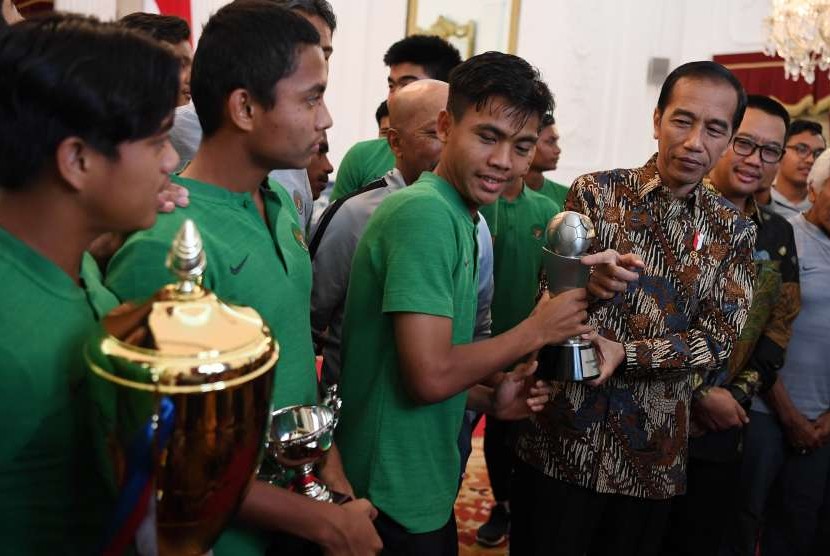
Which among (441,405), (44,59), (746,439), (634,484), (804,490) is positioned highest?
(44,59)

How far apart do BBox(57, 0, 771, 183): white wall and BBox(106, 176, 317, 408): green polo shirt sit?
5502 millimetres

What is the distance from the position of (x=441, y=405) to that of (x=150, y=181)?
860 millimetres

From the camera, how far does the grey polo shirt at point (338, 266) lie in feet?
6.85

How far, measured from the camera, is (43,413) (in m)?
0.83

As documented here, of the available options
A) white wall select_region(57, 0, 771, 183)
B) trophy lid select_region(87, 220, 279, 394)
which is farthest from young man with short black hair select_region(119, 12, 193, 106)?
white wall select_region(57, 0, 771, 183)

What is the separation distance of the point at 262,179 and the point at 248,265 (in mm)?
203

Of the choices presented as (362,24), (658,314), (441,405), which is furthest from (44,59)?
(362,24)

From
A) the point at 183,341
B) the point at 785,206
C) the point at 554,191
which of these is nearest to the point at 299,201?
the point at 183,341

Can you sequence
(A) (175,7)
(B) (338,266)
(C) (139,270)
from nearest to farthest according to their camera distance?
(C) (139,270) → (B) (338,266) → (A) (175,7)

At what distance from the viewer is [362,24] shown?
662 cm

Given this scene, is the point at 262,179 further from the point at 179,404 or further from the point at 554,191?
the point at 554,191

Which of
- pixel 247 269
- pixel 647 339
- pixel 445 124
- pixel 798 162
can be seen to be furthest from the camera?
pixel 798 162

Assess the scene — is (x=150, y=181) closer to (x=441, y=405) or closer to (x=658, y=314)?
(x=441, y=405)

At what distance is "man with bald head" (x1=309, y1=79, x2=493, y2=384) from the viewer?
6.86 feet
